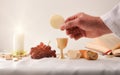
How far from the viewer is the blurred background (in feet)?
6.49

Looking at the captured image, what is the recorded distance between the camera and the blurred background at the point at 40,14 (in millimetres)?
1978

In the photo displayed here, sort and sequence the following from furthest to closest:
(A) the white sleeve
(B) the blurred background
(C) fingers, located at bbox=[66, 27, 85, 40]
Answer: (B) the blurred background, (C) fingers, located at bbox=[66, 27, 85, 40], (A) the white sleeve

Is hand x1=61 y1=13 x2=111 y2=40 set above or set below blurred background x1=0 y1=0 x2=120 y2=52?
below

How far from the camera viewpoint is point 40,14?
6.58 feet

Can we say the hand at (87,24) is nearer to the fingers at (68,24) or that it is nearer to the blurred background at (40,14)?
the fingers at (68,24)

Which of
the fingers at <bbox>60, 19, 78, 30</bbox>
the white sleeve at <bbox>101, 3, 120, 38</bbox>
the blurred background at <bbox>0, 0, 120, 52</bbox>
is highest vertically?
the blurred background at <bbox>0, 0, 120, 52</bbox>

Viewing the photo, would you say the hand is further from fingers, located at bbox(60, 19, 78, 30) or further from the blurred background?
the blurred background

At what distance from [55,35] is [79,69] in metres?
1.15

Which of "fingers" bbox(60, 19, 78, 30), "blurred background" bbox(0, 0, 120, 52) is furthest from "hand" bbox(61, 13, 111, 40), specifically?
"blurred background" bbox(0, 0, 120, 52)

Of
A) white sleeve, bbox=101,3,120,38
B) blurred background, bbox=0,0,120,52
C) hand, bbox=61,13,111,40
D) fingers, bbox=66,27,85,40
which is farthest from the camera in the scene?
blurred background, bbox=0,0,120,52

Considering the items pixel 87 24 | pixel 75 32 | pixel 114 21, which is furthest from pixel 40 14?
pixel 114 21

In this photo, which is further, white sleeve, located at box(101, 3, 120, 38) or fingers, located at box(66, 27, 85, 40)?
fingers, located at box(66, 27, 85, 40)

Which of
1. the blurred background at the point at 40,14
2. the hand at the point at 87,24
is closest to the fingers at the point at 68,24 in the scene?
the hand at the point at 87,24

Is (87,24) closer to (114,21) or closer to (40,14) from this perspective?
(114,21)
